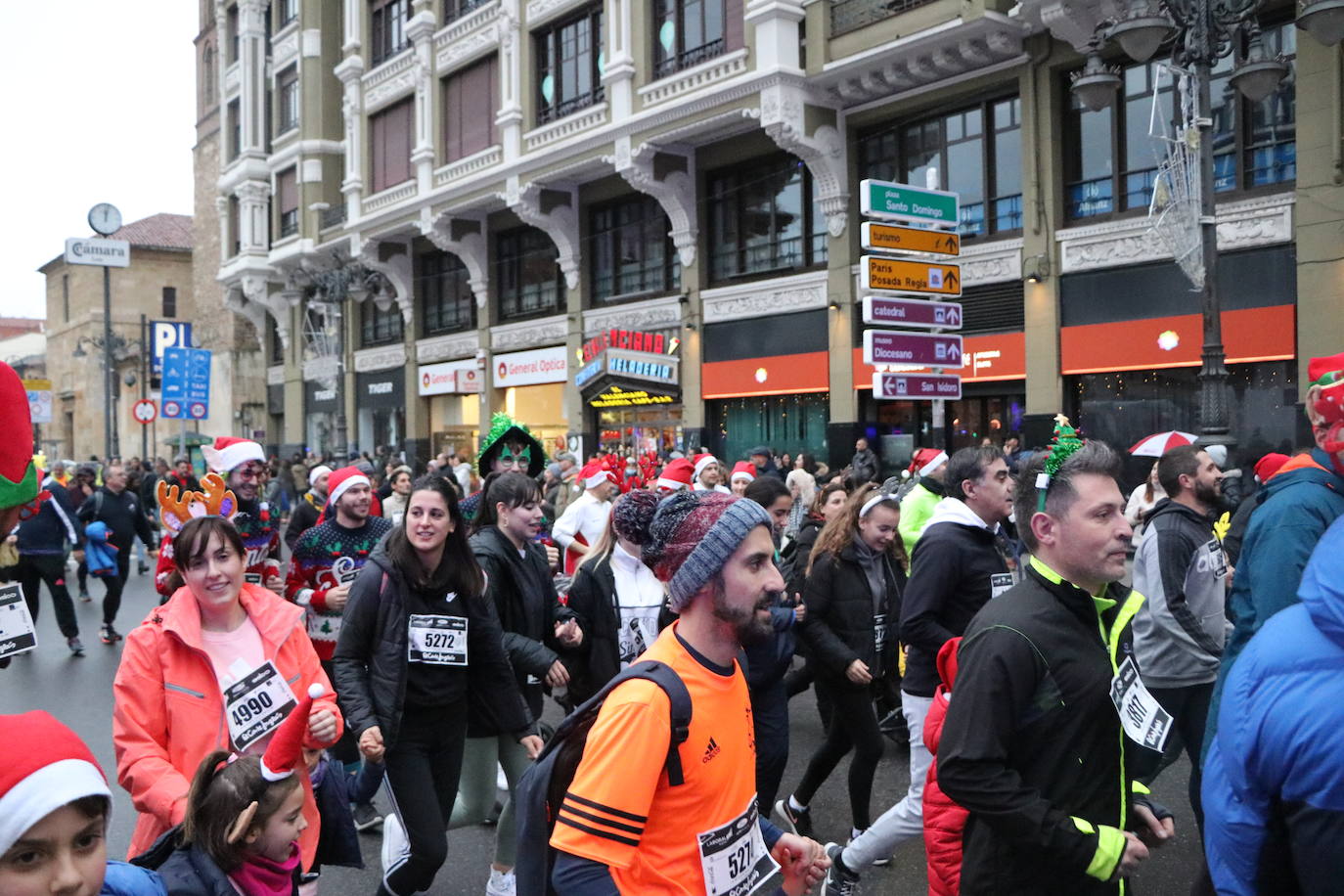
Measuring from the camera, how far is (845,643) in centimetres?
552

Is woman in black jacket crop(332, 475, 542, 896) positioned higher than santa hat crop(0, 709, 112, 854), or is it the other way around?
santa hat crop(0, 709, 112, 854)

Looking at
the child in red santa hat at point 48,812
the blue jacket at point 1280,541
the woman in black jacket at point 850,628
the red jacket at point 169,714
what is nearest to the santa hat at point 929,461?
the woman in black jacket at point 850,628

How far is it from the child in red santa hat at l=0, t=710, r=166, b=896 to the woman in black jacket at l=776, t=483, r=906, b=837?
394cm

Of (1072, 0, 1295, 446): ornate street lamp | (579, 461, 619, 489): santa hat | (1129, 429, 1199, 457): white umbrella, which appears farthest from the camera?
(1072, 0, 1295, 446): ornate street lamp

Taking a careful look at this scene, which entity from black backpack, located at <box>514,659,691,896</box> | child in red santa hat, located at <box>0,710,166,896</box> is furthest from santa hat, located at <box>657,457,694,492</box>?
child in red santa hat, located at <box>0,710,166,896</box>

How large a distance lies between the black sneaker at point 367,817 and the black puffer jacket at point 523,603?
4.35ft

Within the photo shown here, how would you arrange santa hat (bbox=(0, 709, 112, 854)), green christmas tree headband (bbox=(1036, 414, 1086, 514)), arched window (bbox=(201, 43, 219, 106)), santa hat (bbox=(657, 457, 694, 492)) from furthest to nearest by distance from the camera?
arched window (bbox=(201, 43, 219, 106)), santa hat (bbox=(657, 457, 694, 492)), green christmas tree headband (bbox=(1036, 414, 1086, 514)), santa hat (bbox=(0, 709, 112, 854))

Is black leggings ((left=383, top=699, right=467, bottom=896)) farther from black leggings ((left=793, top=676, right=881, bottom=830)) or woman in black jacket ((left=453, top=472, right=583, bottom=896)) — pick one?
black leggings ((left=793, top=676, right=881, bottom=830))

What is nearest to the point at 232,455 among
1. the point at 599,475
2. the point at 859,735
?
the point at 599,475

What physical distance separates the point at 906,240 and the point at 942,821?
1069cm

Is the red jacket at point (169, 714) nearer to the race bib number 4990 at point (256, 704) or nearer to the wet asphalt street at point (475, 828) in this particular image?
the race bib number 4990 at point (256, 704)

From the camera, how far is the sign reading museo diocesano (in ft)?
85.4

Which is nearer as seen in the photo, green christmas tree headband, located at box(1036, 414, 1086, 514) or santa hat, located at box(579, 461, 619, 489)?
green christmas tree headband, located at box(1036, 414, 1086, 514)

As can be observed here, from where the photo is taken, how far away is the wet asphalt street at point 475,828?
5023 millimetres
